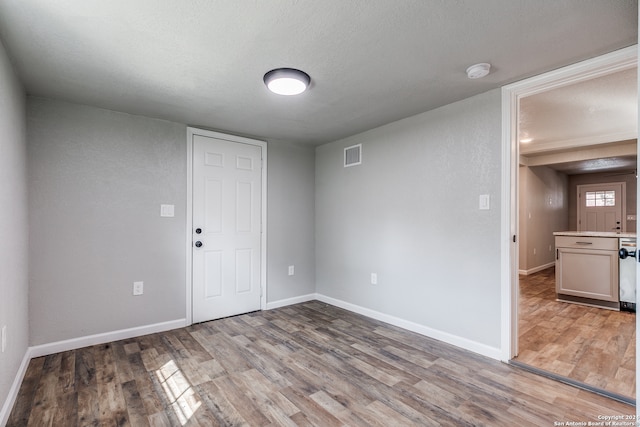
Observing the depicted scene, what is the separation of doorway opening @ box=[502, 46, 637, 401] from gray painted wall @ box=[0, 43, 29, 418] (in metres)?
3.34

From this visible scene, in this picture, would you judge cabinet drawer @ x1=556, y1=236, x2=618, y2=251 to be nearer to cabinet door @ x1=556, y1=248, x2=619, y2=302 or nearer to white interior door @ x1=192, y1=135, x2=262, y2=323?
cabinet door @ x1=556, y1=248, x2=619, y2=302

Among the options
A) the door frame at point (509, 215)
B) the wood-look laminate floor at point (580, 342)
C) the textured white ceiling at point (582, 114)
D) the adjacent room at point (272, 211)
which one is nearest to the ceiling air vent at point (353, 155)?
the adjacent room at point (272, 211)

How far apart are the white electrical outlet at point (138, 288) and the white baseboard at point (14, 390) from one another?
83 centimetres

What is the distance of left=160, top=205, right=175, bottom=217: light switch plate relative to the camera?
10.4 feet

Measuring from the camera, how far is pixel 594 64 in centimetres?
203

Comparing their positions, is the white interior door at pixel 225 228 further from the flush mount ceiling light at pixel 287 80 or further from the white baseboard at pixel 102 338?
the flush mount ceiling light at pixel 287 80

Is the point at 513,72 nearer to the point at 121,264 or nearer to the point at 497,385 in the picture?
the point at 497,385

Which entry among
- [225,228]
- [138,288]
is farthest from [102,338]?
[225,228]

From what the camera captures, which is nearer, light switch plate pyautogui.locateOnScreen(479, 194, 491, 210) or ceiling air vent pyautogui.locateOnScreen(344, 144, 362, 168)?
light switch plate pyautogui.locateOnScreen(479, 194, 491, 210)

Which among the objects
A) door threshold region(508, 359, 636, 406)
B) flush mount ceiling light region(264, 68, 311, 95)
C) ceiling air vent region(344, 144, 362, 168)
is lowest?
door threshold region(508, 359, 636, 406)

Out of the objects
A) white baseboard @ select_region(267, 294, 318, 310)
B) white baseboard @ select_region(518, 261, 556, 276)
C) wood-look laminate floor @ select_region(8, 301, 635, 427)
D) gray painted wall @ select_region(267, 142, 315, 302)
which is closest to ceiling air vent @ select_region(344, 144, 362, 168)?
gray painted wall @ select_region(267, 142, 315, 302)

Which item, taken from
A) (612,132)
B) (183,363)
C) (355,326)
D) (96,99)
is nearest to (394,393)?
(355,326)

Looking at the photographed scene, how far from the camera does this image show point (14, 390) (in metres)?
1.97

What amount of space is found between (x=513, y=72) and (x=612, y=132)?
3.50 meters
